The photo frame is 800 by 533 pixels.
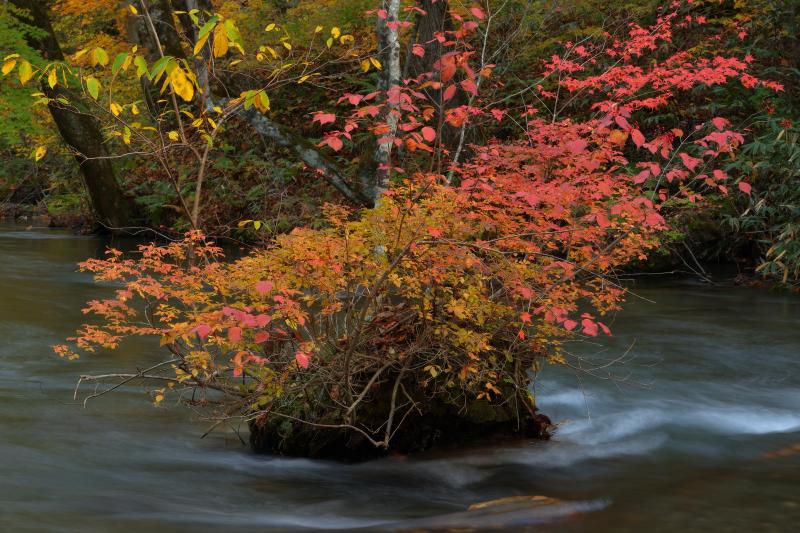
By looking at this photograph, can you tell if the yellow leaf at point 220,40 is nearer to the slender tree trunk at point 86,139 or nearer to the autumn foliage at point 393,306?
the autumn foliage at point 393,306

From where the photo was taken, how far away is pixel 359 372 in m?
5.68

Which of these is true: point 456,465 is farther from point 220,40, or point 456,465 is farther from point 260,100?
point 220,40

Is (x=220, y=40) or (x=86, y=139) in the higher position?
(x=86, y=139)

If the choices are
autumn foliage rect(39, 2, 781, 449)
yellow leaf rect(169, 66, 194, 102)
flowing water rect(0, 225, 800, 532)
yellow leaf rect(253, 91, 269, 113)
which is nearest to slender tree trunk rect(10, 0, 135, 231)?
flowing water rect(0, 225, 800, 532)

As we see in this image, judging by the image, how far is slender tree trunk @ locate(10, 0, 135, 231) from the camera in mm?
16781

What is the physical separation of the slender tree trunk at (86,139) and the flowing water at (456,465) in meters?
9.17

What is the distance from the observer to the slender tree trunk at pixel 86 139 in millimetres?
16781

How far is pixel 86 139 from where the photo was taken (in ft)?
57.5

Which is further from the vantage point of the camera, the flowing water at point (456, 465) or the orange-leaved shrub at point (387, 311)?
the orange-leaved shrub at point (387, 311)

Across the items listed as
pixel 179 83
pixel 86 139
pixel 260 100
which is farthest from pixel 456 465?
pixel 86 139

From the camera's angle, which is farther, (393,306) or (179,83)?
(393,306)

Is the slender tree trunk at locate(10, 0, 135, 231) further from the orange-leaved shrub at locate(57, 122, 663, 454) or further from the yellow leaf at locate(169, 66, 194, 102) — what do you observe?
the yellow leaf at locate(169, 66, 194, 102)

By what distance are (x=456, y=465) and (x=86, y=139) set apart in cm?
1422

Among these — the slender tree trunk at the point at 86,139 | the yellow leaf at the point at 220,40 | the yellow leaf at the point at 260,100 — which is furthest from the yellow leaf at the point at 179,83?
the slender tree trunk at the point at 86,139
